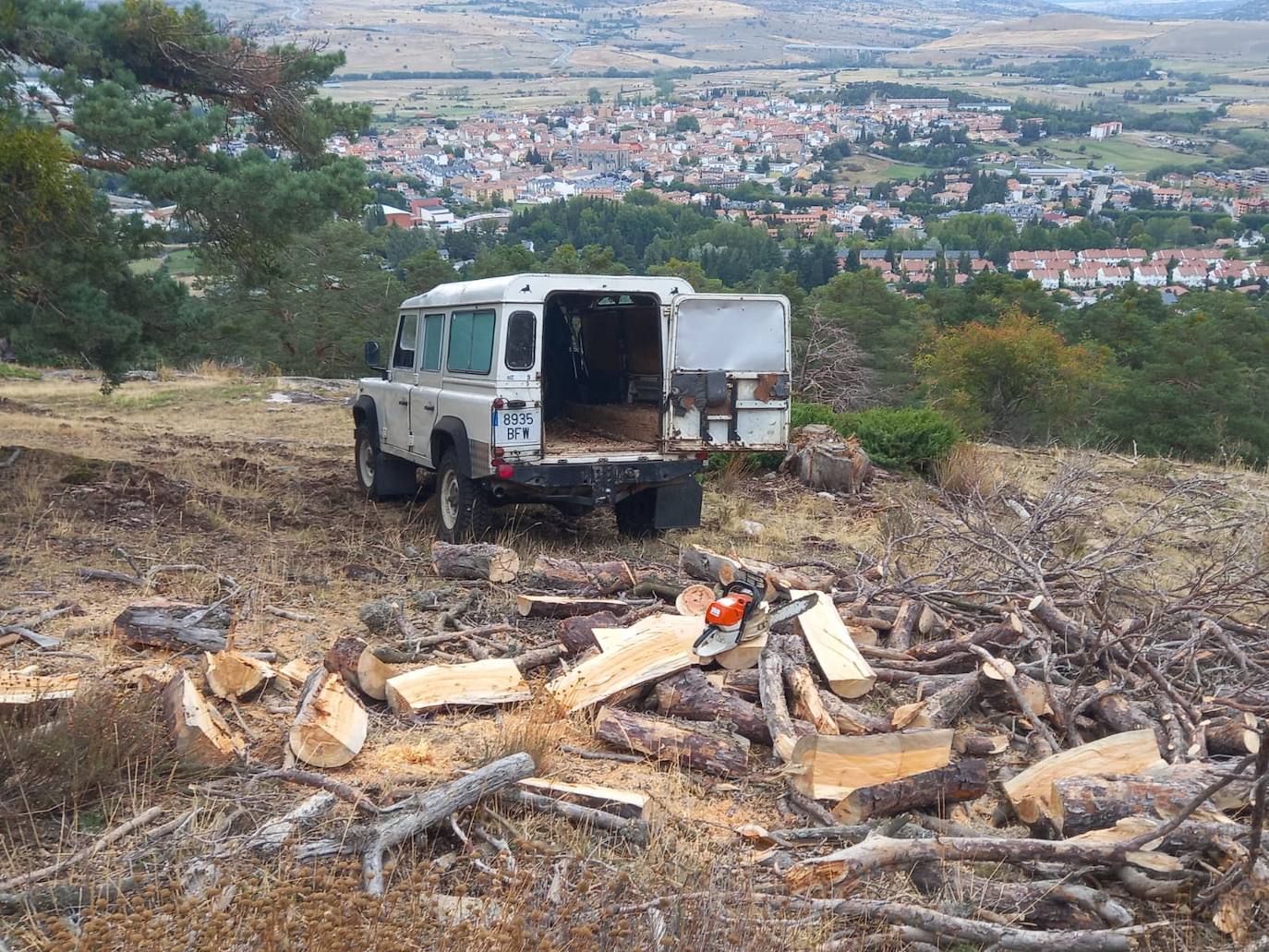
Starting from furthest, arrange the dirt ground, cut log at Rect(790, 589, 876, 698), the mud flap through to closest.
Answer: the mud flap → cut log at Rect(790, 589, 876, 698) → the dirt ground

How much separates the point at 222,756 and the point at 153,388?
1749 cm

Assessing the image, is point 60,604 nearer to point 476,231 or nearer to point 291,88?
point 291,88

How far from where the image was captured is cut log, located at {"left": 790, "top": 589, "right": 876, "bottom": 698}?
17.4ft

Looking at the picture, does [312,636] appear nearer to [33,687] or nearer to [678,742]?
[33,687]

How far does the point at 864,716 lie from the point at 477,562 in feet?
10.6

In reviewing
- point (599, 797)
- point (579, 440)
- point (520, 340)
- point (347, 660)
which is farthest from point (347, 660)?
point (579, 440)

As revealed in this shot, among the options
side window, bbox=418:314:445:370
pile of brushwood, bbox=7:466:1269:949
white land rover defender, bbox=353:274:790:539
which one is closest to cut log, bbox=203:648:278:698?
pile of brushwood, bbox=7:466:1269:949

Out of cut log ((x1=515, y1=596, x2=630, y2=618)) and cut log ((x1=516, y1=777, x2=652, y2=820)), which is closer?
cut log ((x1=516, y1=777, x2=652, y2=820))

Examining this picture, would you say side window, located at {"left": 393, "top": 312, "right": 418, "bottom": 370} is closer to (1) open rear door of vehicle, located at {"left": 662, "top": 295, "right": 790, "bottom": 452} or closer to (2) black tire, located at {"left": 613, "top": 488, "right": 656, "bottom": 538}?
(2) black tire, located at {"left": 613, "top": 488, "right": 656, "bottom": 538}

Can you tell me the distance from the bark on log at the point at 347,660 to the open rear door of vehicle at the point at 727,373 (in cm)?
391

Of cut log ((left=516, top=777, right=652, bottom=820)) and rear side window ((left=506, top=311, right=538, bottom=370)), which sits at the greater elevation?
rear side window ((left=506, top=311, right=538, bottom=370))

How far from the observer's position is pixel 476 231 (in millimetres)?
58750

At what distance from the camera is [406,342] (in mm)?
10570

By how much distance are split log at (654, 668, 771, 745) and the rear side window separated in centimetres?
357
